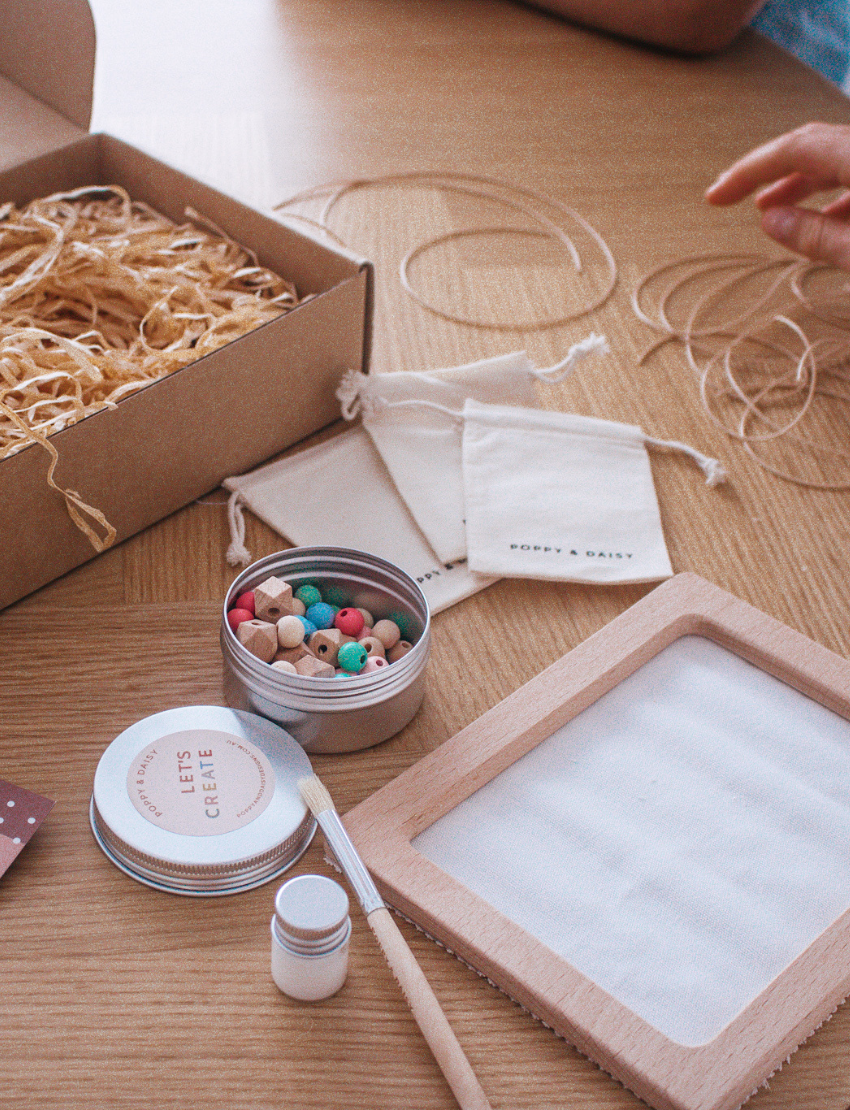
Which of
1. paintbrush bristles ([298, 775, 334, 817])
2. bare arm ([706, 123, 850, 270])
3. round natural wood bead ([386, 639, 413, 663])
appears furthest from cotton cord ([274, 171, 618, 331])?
paintbrush bristles ([298, 775, 334, 817])

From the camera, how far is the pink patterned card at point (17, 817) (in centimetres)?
52

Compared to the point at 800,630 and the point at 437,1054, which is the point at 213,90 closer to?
the point at 800,630

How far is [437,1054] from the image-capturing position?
18.1 inches

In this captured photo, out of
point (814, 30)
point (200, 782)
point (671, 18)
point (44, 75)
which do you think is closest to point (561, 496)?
point (200, 782)

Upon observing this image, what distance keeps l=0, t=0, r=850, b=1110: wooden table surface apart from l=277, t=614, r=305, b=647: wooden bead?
62mm

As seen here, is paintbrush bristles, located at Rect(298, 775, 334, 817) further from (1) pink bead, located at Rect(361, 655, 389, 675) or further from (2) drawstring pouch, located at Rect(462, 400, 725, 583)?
(2) drawstring pouch, located at Rect(462, 400, 725, 583)

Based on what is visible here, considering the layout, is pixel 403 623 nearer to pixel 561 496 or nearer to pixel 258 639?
pixel 258 639

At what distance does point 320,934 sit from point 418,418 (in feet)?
1.41

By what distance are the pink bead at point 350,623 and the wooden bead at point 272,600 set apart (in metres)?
0.03

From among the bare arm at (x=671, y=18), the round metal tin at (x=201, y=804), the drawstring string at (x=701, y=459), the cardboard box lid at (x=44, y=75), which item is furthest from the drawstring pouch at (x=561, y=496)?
the bare arm at (x=671, y=18)

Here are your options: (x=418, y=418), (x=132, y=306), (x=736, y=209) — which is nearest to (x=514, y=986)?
(x=418, y=418)

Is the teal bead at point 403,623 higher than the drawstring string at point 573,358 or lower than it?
lower

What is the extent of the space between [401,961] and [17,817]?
20 cm

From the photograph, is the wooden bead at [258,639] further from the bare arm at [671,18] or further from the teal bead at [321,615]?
the bare arm at [671,18]
